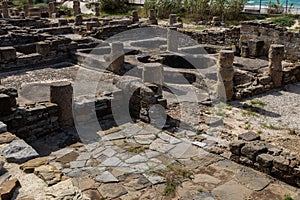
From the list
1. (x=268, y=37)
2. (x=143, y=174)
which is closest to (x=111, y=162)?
(x=143, y=174)

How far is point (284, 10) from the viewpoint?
3091cm

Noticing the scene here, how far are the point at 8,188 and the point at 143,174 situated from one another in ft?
8.86

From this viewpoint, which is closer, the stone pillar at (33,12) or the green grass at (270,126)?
the green grass at (270,126)

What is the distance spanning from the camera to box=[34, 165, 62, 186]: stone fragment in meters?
5.16

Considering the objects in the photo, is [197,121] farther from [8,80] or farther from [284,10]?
[284,10]

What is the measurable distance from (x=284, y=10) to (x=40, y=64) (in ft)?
76.6

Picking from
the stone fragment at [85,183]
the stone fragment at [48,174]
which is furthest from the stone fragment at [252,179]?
the stone fragment at [48,174]

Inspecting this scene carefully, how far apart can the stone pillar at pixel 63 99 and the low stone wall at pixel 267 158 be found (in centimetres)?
400

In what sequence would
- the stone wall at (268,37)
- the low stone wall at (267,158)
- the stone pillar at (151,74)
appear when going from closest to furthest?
the low stone wall at (267,158), the stone pillar at (151,74), the stone wall at (268,37)

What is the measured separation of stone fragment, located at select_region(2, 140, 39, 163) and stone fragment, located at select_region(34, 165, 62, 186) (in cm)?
42

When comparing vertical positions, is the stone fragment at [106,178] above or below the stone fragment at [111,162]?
below

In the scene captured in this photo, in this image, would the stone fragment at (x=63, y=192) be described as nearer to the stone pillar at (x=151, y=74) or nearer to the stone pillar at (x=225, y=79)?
the stone pillar at (x=151, y=74)

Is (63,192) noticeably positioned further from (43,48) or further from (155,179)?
(43,48)

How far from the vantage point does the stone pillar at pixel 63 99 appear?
8618 mm
